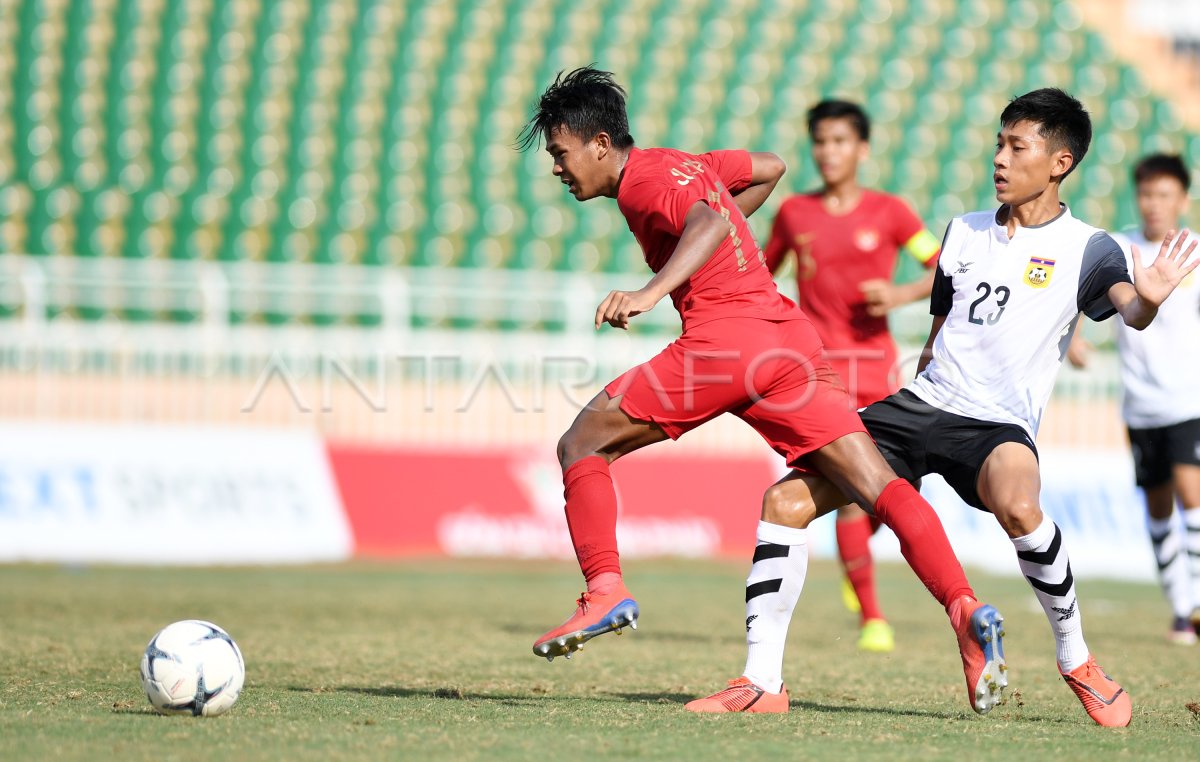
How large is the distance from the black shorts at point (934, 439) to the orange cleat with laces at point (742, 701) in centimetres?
94

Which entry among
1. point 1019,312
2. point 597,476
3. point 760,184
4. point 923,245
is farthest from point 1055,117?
point 923,245

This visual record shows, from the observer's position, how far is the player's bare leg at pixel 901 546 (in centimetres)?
463

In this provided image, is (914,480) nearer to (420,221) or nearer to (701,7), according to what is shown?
(420,221)

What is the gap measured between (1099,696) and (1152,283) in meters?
1.43

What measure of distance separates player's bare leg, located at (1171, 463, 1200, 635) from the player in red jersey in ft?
12.8

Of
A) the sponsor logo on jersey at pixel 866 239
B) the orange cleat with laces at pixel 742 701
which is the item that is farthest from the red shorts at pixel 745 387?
the sponsor logo on jersey at pixel 866 239

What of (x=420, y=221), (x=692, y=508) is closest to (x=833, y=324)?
(x=692, y=508)

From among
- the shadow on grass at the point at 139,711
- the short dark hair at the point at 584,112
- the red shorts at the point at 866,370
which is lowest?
the shadow on grass at the point at 139,711

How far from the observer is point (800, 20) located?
2089cm

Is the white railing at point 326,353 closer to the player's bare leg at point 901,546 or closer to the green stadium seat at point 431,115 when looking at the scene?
the green stadium seat at point 431,115

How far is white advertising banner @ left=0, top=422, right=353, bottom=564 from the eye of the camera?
40.1ft

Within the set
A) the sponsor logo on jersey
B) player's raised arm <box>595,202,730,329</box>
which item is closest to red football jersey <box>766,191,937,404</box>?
the sponsor logo on jersey

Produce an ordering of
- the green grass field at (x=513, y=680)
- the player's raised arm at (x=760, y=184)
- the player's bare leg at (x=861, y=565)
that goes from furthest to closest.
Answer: the player's bare leg at (x=861, y=565)
the player's raised arm at (x=760, y=184)
the green grass field at (x=513, y=680)

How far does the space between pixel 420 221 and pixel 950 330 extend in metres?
12.9
